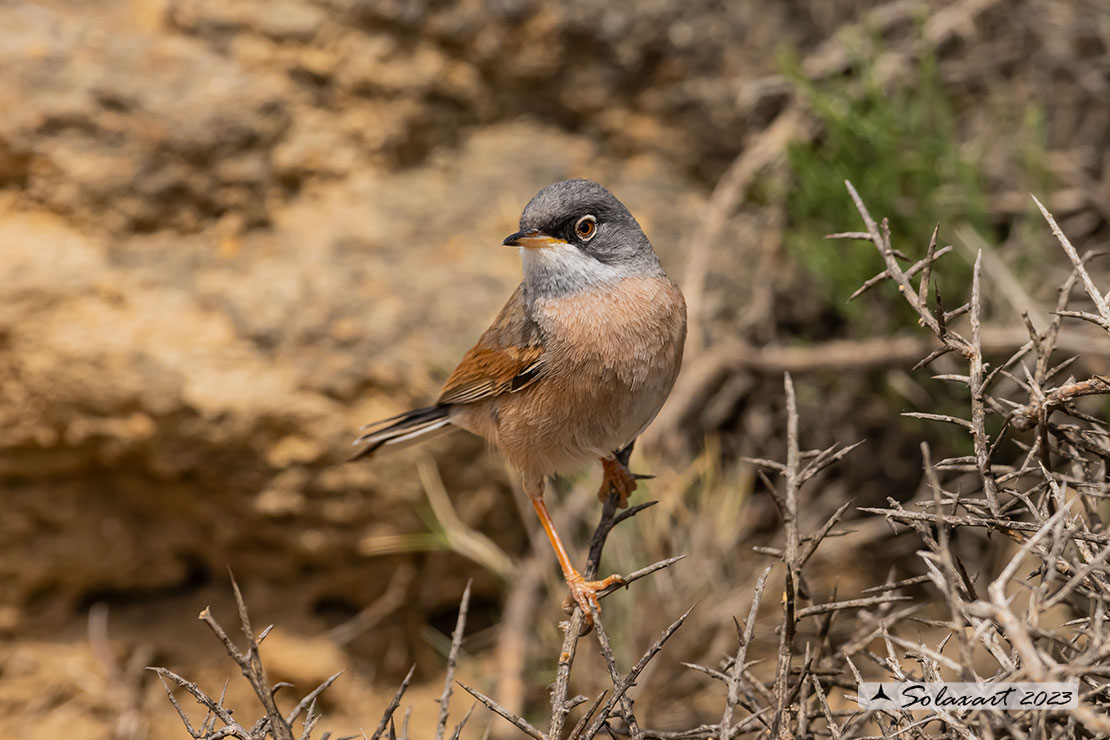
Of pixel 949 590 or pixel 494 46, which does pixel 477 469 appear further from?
pixel 949 590

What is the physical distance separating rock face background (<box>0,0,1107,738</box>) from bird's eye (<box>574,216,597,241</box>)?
7.23 ft

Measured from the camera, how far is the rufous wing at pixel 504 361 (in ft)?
11.8

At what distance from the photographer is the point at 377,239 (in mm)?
5895

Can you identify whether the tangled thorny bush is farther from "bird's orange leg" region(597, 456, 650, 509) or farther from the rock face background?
the rock face background

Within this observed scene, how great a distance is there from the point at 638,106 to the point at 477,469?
2708 millimetres

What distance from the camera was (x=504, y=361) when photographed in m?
3.71

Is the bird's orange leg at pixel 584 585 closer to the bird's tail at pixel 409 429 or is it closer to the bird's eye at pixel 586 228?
the bird's tail at pixel 409 429

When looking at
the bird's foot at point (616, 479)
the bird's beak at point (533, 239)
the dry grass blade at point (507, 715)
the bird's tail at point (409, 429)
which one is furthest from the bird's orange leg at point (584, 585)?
the bird's beak at point (533, 239)

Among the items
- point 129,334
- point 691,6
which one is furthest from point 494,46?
point 129,334
